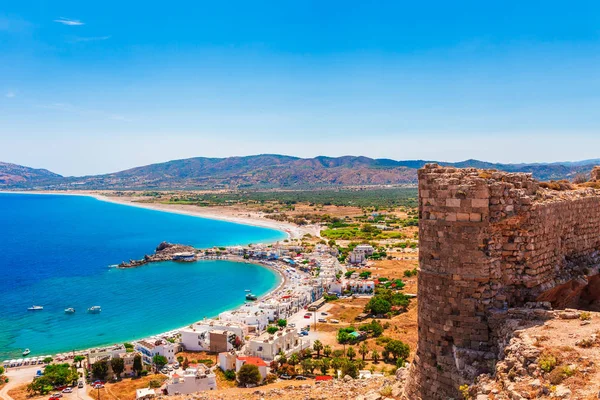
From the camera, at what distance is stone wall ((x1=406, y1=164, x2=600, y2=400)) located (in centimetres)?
741

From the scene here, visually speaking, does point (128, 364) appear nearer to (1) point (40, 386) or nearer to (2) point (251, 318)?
(1) point (40, 386)

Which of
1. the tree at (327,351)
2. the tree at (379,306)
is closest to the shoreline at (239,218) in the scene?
the tree at (379,306)

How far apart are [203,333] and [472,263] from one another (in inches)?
1527

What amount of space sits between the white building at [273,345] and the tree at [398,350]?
771cm

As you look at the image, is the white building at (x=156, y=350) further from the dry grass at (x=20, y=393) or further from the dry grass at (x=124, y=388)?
the dry grass at (x=20, y=393)

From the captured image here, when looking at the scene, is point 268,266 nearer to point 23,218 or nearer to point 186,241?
point 186,241

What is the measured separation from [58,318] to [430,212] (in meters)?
56.5

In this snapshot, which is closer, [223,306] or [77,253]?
[223,306]

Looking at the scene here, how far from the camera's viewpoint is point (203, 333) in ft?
140

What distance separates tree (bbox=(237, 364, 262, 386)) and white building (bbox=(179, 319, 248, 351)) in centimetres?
1045

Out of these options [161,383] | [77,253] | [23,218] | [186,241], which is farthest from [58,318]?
[23,218]

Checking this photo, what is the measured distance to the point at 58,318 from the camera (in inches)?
2120

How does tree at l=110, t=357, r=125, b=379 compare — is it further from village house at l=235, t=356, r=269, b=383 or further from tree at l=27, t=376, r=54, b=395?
village house at l=235, t=356, r=269, b=383

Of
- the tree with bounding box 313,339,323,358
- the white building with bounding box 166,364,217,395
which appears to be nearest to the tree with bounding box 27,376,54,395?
the white building with bounding box 166,364,217,395
